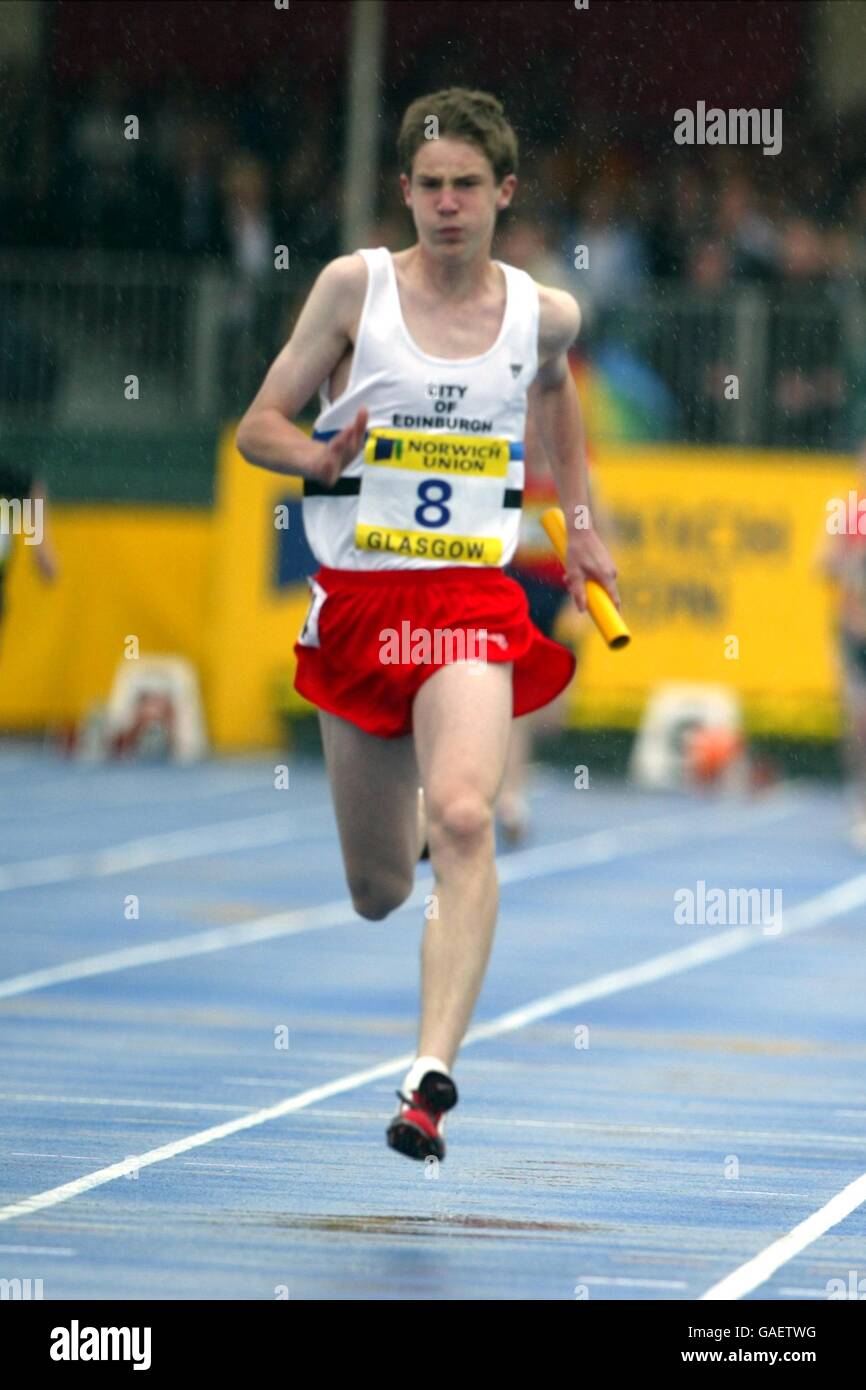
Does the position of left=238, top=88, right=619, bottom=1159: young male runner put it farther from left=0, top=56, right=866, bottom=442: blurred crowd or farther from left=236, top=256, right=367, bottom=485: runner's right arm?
left=0, top=56, right=866, bottom=442: blurred crowd

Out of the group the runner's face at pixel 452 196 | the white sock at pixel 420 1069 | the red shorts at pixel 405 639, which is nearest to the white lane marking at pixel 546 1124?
the red shorts at pixel 405 639

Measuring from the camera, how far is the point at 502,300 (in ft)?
23.0

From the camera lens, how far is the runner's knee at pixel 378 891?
7.27 meters

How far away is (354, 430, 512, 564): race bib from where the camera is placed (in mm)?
6844

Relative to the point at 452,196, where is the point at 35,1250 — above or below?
below

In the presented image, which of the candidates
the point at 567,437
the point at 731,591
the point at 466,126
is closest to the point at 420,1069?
the point at 567,437

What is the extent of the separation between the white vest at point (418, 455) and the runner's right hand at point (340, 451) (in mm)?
236

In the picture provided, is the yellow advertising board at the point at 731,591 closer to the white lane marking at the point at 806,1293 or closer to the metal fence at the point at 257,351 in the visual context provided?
the metal fence at the point at 257,351

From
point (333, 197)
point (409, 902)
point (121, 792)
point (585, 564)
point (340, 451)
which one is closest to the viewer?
point (340, 451)

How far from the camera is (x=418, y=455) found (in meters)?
6.87

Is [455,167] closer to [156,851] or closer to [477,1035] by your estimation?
[477,1035]

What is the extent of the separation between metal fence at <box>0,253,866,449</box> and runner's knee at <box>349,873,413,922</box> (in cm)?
1480

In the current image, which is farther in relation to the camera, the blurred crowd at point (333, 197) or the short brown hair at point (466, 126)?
the blurred crowd at point (333, 197)

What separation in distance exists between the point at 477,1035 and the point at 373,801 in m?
2.76
